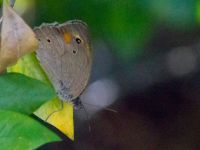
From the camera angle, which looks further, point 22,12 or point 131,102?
point 131,102

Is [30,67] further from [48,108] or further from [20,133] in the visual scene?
[20,133]

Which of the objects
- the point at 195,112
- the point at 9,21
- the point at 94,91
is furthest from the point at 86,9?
the point at 195,112

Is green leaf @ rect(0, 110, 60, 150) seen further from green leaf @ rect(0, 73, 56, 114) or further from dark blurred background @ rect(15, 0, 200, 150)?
dark blurred background @ rect(15, 0, 200, 150)

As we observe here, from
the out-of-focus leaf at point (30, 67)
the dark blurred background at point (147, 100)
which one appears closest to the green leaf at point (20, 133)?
the out-of-focus leaf at point (30, 67)

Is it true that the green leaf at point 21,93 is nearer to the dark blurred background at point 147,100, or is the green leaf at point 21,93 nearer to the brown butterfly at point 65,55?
the brown butterfly at point 65,55

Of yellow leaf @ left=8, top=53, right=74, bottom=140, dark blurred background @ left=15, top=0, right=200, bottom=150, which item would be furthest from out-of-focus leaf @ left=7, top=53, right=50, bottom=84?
dark blurred background @ left=15, top=0, right=200, bottom=150

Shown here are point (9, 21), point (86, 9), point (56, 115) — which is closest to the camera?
point (9, 21)

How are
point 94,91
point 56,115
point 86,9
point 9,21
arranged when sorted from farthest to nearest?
point 94,91, point 86,9, point 56,115, point 9,21

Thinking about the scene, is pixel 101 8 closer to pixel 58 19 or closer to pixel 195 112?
pixel 58 19
